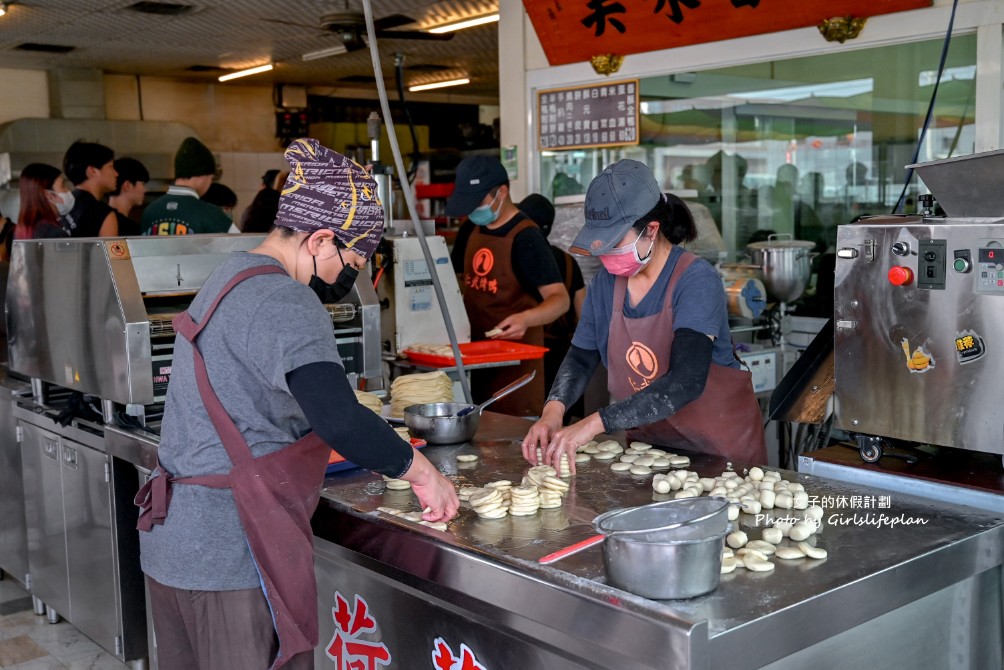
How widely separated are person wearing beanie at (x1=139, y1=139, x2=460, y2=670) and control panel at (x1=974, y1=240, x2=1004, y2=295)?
1.22m

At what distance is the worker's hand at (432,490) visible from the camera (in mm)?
2002

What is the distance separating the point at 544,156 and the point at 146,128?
5693 mm

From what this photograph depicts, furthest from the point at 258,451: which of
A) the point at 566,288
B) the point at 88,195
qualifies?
the point at 88,195

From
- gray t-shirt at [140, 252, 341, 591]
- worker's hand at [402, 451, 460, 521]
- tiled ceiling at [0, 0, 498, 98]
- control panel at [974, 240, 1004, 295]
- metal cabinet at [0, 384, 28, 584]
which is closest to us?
gray t-shirt at [140, 252, 341, 591]

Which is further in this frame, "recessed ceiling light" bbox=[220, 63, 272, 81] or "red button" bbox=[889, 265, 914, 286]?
"recessed ceiling light" bbox=[220, 63, 272, 81]

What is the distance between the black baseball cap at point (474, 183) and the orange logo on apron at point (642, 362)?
1580 millimetres

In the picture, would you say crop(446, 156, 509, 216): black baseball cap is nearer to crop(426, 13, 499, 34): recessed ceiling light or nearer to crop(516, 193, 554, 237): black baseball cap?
crop(516, 193, 554, 237): black baseball cap

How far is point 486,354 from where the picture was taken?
3939 millimetres

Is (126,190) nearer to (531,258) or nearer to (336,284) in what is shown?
(531,258)

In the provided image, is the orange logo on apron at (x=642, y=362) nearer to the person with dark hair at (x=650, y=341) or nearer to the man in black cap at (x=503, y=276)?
the person with dark hair at (x=650, y=341)

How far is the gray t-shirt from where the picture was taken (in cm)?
185

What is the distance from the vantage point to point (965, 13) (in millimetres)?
4203

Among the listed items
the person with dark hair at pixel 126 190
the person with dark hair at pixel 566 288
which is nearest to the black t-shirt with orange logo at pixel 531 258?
the person with dark hair at pixel 566 288

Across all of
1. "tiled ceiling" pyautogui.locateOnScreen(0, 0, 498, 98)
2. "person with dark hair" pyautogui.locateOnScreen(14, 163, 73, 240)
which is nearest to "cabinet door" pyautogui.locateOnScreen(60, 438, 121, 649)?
"person with dark hair" pyautogui.locateOnScreen(14, 163, 73, 240)
